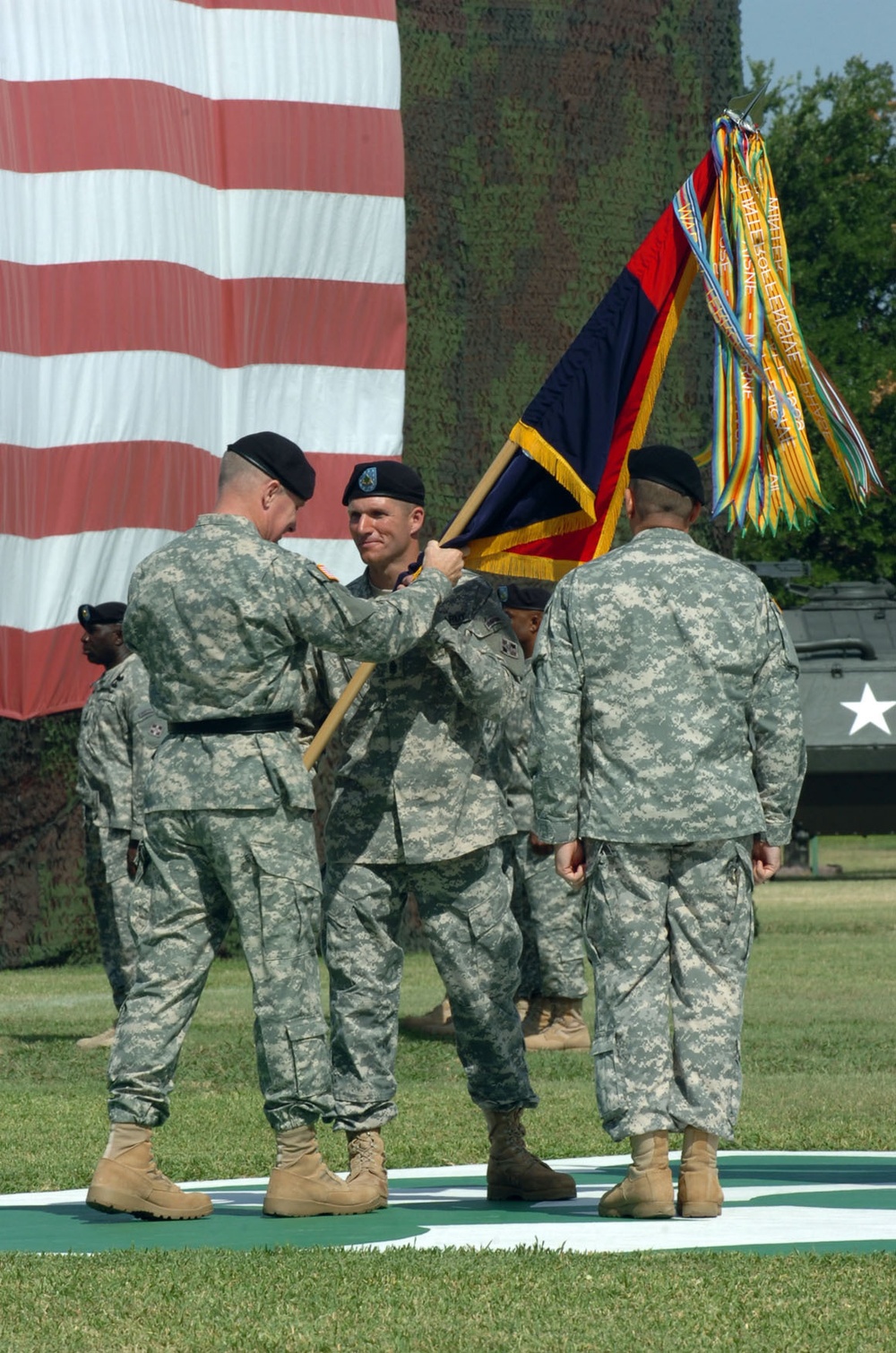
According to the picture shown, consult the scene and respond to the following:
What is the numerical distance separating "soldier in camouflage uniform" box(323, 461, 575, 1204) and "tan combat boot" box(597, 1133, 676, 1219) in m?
0.46

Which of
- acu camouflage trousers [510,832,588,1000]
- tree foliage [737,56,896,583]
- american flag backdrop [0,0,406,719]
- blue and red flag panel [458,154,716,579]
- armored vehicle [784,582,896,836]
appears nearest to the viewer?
blue and red flag panel [458,154,716,579]

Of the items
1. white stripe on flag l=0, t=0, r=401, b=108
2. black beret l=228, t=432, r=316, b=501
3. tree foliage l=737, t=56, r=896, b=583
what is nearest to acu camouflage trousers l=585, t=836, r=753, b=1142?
black beret l=228, t=432, r=316, b=501

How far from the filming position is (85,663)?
44.2ft

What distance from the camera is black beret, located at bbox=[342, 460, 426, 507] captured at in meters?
6.01

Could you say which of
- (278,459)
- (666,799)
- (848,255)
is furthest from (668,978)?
(848,255)

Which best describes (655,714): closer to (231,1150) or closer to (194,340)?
(231,1150)

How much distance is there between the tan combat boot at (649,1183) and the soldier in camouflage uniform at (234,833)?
71 centimetres

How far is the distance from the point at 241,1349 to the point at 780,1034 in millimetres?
6462

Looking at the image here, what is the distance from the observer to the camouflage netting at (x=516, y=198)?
50.6 ft

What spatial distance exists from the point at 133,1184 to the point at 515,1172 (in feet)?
3.42

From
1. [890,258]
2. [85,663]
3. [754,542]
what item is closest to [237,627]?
[85,663]

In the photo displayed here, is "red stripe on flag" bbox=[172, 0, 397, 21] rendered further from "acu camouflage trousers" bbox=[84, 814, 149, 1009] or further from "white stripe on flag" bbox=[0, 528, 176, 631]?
"acu camouflage trousers" bbox=[84, 814, 149, 1009]

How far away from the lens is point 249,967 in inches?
215

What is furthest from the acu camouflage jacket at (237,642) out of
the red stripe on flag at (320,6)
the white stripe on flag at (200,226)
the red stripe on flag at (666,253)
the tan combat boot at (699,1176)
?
the red stripe on flag at (320,6)
